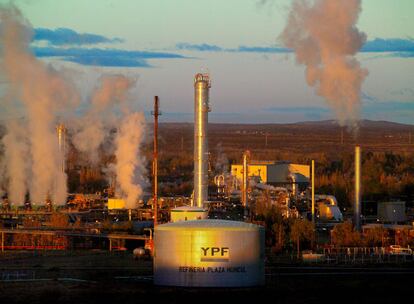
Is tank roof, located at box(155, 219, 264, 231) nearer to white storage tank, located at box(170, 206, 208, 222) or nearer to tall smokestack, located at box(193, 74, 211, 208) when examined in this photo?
white storage tank, located at box(170, 206, 208, 222)

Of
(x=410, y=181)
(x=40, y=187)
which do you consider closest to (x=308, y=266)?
(x=40, y=187)

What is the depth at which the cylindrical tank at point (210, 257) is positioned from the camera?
2905 cm

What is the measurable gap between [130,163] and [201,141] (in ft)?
33.9

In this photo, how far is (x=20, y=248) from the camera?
4441 cm

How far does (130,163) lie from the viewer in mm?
57875

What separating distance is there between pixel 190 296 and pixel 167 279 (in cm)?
231

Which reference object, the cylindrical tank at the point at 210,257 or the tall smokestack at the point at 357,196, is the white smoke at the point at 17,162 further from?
the cylindrical tank at the point at 210,257

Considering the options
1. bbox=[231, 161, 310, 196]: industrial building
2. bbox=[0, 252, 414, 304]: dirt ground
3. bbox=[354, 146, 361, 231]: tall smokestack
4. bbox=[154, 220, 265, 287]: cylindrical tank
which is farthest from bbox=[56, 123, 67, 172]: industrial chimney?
bbox=[154, 220, 265, 287]: cylindrical tank

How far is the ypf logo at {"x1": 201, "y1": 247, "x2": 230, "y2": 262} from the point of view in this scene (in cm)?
2903

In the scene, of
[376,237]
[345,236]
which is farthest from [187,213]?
[376,237]

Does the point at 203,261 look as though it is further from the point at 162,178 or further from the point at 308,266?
the point at 162,178

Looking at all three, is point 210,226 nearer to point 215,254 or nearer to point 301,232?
point 215,254

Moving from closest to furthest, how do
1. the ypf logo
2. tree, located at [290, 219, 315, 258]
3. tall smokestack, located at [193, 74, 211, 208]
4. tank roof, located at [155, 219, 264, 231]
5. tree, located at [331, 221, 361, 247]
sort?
the ypf logo < tank roof, located at [155, 219, 264, 231] < tree, located at [331, 221, 361, 247] < tree, located at [290, 219, 315, 258] < tall smokestack, located at [193, 74, 211, 208]

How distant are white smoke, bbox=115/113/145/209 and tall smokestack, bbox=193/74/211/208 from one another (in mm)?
9432
